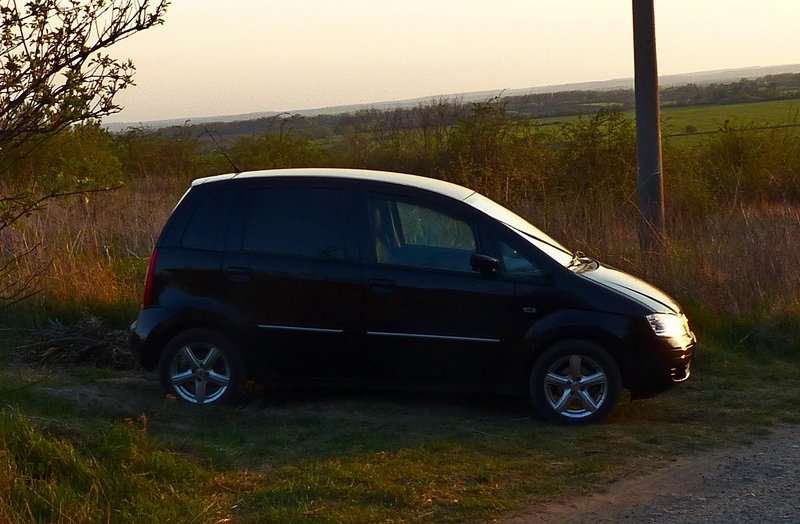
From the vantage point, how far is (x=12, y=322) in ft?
37.1

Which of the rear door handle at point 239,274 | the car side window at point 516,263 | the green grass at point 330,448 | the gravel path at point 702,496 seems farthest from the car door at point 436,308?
the gravel path at point 702,496

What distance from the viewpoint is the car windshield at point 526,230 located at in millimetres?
8332

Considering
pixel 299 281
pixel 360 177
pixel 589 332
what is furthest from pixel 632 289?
pixel 299 281

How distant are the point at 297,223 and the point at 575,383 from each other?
2.37 meters

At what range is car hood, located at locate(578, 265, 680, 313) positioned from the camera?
819cm

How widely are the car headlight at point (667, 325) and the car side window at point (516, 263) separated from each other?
35.0 inches

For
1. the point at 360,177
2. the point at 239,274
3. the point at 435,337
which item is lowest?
the point at 435,337

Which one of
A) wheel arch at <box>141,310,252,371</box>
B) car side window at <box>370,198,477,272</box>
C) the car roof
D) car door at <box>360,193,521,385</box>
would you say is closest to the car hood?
car door at <box>360,193,521,385</box>

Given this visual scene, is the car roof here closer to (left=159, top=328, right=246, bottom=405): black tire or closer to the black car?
the black car

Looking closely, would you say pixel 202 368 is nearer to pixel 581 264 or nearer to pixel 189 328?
pixel 189 328

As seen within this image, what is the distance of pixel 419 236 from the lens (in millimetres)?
8266

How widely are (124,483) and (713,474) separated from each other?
3.47 metres

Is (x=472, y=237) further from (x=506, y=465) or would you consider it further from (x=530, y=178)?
(x=530, y=178)

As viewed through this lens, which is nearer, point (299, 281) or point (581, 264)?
point (299, 281)
